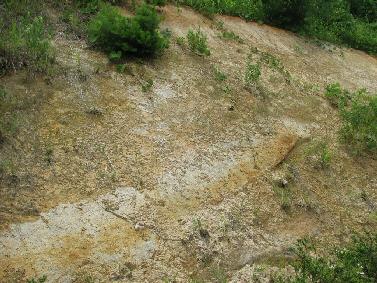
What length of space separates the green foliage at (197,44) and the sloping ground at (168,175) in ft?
0.53

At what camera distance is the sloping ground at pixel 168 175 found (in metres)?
6.13

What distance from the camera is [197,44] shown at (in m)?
10.5

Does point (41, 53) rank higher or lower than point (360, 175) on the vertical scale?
higher

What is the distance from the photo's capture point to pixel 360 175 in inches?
337

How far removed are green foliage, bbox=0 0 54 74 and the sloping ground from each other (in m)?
0.25

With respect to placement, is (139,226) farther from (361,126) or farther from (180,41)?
(180,41)

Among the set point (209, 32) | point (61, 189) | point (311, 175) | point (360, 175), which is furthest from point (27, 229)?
point (209, 32)

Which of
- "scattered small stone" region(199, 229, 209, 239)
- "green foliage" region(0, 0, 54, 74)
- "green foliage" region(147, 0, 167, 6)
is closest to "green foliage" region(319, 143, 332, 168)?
"scattered small stone" region(199, 229, 209, 239)

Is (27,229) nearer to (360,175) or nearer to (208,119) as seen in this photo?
(208,119)

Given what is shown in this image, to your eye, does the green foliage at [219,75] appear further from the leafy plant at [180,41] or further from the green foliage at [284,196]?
the green foliage at [284,196]

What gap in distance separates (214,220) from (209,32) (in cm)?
584

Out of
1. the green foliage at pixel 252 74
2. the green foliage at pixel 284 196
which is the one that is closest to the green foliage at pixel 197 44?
the green foliage at pixel 252 74

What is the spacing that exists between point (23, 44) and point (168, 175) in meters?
3.16

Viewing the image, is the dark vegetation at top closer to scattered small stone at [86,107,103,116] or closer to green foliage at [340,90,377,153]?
green foliage at [340,90,377,153]
